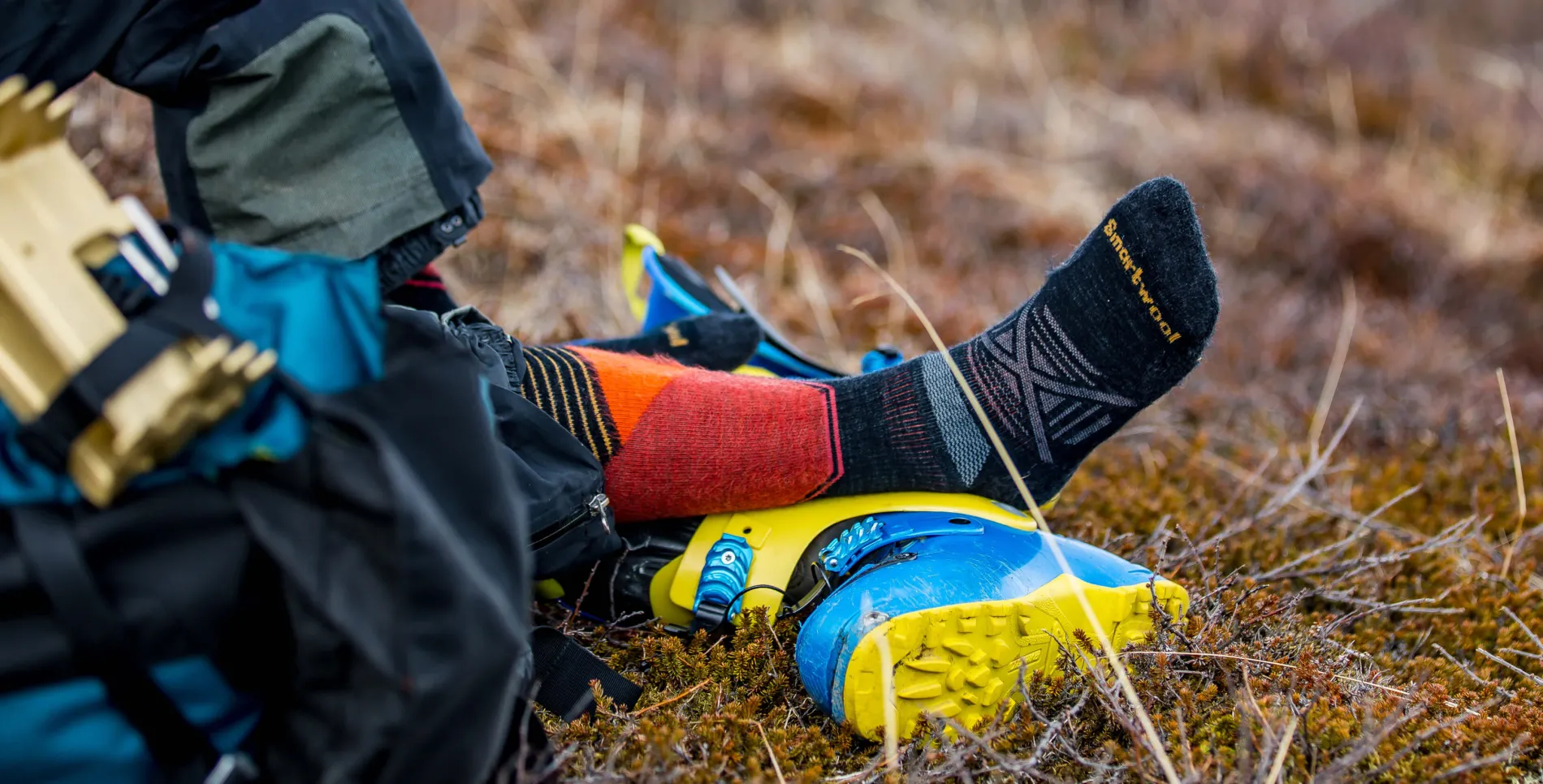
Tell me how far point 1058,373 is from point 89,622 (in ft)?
4.00

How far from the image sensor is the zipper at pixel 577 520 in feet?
4.47

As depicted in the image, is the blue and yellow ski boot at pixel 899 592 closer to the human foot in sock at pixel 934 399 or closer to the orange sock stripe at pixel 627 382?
the human foot in sock at pixel 934 399

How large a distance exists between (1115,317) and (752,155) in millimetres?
2787

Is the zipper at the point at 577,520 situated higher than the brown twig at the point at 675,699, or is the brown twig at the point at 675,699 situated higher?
the zipper at the point at 577,520

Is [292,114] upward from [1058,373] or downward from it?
upward

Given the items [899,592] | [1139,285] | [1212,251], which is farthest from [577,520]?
[1212,251]

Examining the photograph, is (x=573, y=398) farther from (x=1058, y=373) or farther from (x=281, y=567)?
(x=1058, y=373)

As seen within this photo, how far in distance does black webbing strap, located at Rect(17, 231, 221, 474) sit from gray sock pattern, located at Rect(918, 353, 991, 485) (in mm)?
1000

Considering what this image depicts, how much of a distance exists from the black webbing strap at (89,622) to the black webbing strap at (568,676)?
526mm

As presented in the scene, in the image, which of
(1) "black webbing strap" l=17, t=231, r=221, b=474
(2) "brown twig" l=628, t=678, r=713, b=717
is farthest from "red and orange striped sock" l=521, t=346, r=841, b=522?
(1) "black webbing strap" l=17, t=231, r=221, b=474

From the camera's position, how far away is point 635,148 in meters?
3.88

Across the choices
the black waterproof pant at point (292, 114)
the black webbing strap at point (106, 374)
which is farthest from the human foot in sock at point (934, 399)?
the black webbing strap at point (106, 374)

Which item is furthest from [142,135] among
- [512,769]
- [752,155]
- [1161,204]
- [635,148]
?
[1161,204]

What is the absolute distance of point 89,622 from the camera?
878 millimetres
